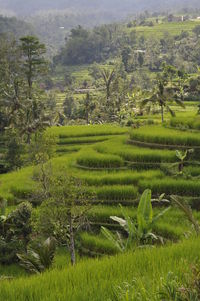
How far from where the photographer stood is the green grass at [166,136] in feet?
63.0

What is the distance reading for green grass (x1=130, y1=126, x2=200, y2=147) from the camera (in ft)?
63.0

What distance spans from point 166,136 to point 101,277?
15.2 m

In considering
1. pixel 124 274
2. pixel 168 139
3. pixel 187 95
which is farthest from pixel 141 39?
pixel 124 274

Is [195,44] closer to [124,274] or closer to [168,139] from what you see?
[168,139]

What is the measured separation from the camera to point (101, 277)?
17.2ft

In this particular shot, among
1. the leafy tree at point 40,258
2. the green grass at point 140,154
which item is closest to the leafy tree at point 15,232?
the leafy tree at point 40,258

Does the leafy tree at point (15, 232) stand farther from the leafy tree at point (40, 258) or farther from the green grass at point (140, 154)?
the green grass at point (140, 154)

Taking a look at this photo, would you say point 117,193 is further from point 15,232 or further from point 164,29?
point 164,29

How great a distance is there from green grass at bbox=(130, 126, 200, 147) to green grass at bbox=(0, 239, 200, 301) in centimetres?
1326

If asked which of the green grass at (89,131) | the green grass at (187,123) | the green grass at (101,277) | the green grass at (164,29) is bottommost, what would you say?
the green grass at (89,131)

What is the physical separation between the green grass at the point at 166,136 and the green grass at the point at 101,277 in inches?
522

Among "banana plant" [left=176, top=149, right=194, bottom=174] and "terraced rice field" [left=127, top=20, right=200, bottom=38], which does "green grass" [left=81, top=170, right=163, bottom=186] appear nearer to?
"banana plant" [left=176, top=149, right=194, bottom=174]

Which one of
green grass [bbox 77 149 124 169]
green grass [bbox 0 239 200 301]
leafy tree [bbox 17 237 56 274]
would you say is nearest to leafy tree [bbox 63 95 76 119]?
green grass [bbox 77 149 124 169]

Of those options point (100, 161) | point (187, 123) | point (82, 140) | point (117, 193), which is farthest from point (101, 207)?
point (82, 140)
